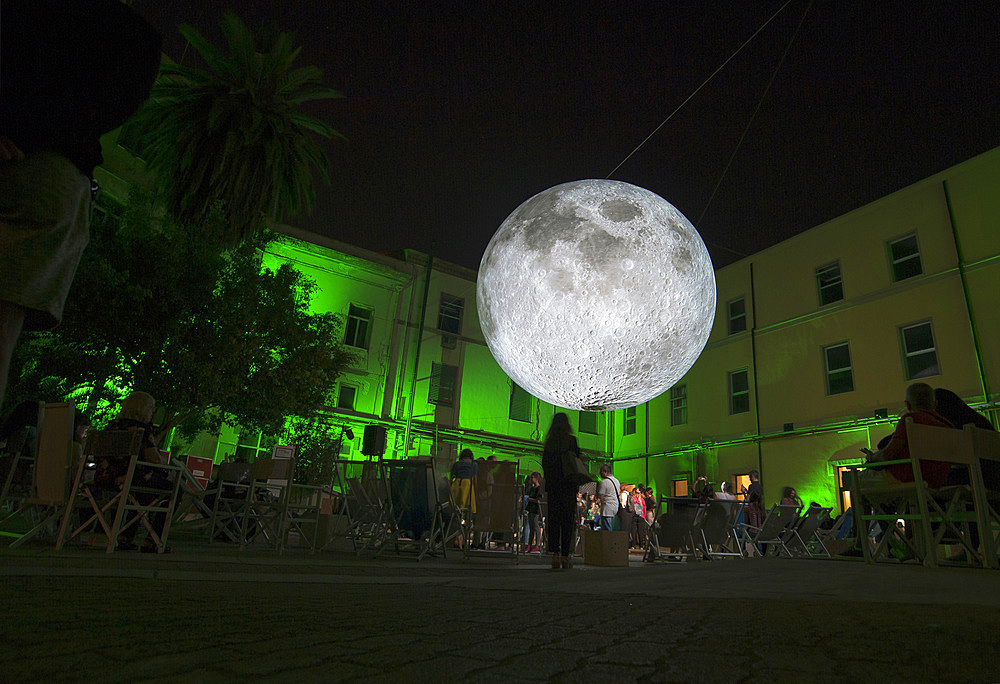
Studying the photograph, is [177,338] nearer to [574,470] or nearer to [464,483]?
[464,483]

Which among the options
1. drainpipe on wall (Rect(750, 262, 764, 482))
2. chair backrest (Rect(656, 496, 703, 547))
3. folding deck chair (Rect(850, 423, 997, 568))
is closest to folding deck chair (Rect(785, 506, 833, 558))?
chair backrest (Rect(656, 496, 703, 547))

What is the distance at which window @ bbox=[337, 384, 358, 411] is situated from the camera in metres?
21.4

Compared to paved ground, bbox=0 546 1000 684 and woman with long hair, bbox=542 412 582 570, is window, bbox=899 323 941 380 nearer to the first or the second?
woman with long hair, bbox=542 412 582 570

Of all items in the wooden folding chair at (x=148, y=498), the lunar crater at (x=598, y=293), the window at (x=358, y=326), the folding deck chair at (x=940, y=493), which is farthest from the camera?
the window at (x=358, y=326)

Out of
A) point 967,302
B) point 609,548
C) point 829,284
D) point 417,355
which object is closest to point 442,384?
point 417,355

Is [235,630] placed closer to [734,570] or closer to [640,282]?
[734,570]

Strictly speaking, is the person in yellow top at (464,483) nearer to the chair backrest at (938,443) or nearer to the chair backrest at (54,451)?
the chair backrest at (54,451)

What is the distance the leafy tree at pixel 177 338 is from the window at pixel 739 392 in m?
14.3

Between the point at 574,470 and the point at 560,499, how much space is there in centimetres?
37

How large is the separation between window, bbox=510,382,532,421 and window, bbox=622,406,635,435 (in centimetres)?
427

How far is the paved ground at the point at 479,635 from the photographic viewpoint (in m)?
0.83

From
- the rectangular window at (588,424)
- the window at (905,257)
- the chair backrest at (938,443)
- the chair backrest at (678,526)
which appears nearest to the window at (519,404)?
the rectangular window at (588,424)

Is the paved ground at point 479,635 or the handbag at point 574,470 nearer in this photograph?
the paved ground at point 479,635

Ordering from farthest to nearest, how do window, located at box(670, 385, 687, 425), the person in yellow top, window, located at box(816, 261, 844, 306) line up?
1. window, located at box(670, 385, 687, 425)
2. window, located at box(816, 261, 844, 306)
3. the person in yellow top
